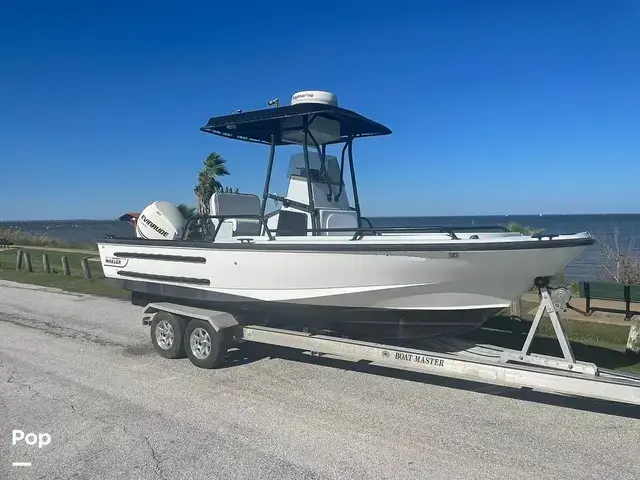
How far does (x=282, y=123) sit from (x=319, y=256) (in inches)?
98.0

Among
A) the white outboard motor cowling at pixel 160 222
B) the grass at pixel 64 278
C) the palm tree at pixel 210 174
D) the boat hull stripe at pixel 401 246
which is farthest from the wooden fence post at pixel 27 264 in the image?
the boat hull stripe at pixel 401 246

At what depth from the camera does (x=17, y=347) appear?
26.5ft

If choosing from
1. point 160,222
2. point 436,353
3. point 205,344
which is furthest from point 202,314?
point 436,353

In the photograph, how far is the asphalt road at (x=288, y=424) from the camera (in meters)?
4.05

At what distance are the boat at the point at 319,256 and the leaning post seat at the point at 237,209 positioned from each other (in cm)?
2

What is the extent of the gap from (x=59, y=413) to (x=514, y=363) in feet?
14.8

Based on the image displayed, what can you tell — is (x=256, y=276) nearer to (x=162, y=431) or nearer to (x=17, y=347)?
(x=162, y=431)

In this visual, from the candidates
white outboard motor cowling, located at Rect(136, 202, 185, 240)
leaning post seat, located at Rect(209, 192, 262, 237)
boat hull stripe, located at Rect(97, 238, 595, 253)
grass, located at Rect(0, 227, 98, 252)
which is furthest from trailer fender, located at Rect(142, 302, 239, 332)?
grass, located at Rect(0, 227, 98, 252)

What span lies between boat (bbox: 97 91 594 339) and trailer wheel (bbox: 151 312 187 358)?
0.34 metres

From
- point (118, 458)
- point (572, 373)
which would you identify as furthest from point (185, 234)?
point (572, 373)

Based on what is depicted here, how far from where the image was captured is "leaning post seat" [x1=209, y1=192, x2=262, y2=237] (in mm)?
7281

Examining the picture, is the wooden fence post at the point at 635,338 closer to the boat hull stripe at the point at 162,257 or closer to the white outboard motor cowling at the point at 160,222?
the boat hull stripe at the point at 162,257

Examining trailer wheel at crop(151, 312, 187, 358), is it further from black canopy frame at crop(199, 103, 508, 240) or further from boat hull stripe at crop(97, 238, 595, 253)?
black canopy frame at crop(199, 103, 508, 240)

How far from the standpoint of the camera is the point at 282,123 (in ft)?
24.4
